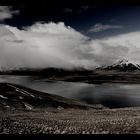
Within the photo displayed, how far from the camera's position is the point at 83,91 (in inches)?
340

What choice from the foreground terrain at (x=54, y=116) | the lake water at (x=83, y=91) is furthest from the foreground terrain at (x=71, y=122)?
the lake water at (x=83, y=91)

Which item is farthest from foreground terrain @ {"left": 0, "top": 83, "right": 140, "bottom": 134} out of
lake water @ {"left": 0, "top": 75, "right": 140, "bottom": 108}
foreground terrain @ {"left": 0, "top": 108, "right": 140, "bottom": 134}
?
lake water @ {"left": 0, "top": 75, "right": 140, "bottom": 108}

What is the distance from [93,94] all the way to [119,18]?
2.41 metres

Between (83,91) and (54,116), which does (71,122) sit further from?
(83,91)

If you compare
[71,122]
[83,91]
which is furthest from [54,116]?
[83,91]

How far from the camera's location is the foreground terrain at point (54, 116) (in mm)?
6945

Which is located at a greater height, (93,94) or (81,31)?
(81,31)

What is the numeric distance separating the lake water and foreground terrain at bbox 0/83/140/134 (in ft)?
0.60

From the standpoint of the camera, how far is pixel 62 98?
27.9 feet

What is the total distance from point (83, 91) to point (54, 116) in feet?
5.05

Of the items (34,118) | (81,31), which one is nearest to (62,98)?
(34,118)

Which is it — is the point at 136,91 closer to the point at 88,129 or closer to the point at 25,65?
the point at 88,129

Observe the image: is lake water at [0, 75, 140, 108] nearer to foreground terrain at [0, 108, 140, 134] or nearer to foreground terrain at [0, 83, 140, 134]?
foreground terrain at [0, 83, 140, 134]
